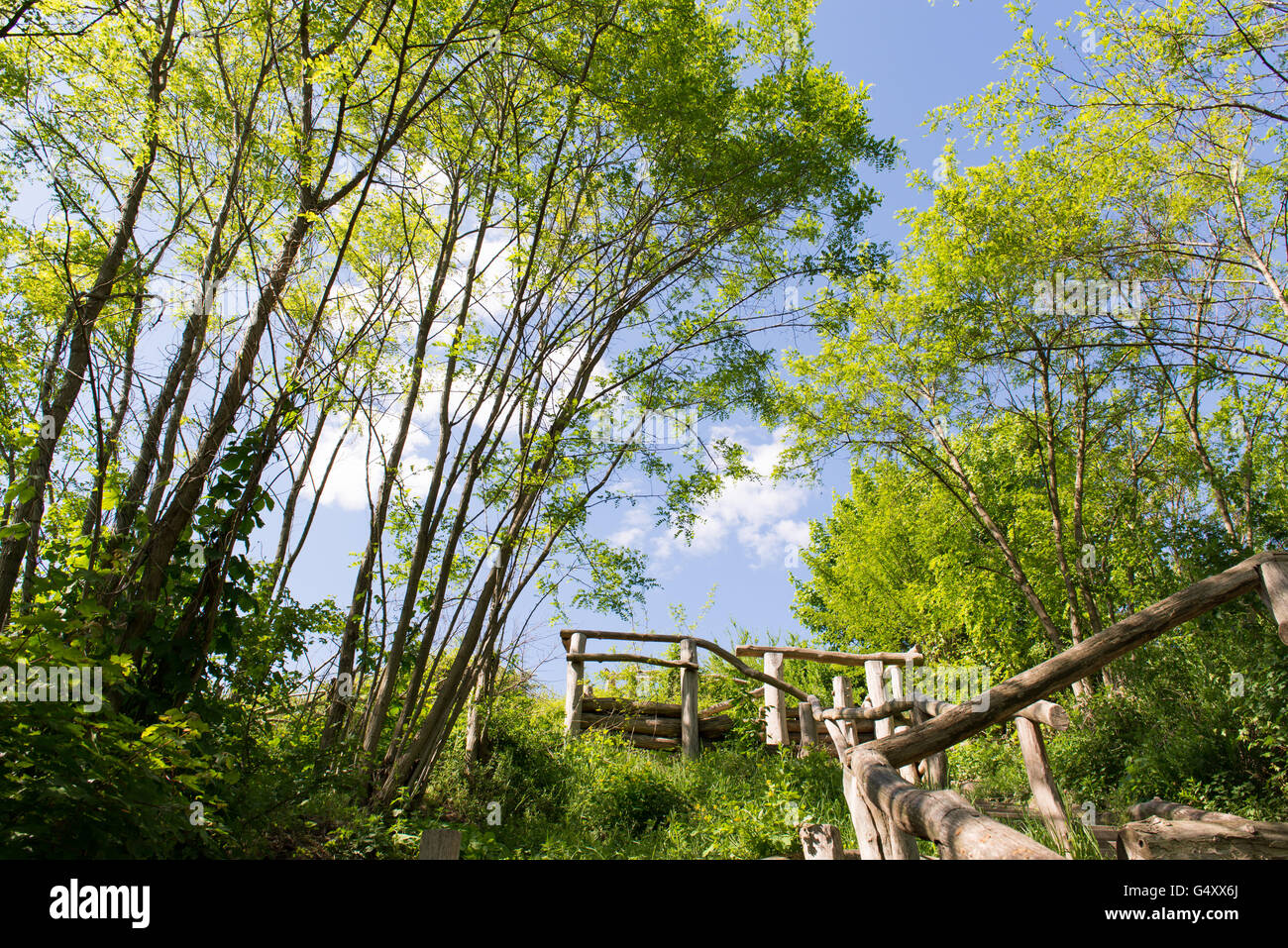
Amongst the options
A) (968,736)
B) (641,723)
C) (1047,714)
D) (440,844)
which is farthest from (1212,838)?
(641,723)

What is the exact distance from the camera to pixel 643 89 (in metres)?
5.12

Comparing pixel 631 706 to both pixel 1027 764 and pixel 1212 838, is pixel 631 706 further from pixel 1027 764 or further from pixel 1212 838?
pixel 1212 838

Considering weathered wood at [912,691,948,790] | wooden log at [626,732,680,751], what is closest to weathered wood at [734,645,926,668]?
wooden log at [626,732,680,751]

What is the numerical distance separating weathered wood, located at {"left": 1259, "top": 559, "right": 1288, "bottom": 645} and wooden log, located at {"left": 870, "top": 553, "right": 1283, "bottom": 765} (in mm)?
35

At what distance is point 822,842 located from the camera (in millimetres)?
3180

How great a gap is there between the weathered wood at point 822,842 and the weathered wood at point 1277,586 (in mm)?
2381

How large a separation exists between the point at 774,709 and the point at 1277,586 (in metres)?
5.24

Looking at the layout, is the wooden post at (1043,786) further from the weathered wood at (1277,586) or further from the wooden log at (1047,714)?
the weathered wood at (1277,586)

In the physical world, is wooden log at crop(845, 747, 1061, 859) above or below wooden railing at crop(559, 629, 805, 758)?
above

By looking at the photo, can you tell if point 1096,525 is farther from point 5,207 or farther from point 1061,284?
point 5,207

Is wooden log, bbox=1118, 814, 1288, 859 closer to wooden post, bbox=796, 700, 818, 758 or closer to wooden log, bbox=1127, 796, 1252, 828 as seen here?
wooden log, bbox=1127, 796, 1252, 828

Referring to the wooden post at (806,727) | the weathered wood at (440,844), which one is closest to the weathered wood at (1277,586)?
the weathered wood at (440,844)

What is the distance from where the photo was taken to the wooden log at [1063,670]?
2.83 metres

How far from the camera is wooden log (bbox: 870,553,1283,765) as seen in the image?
2.83m
